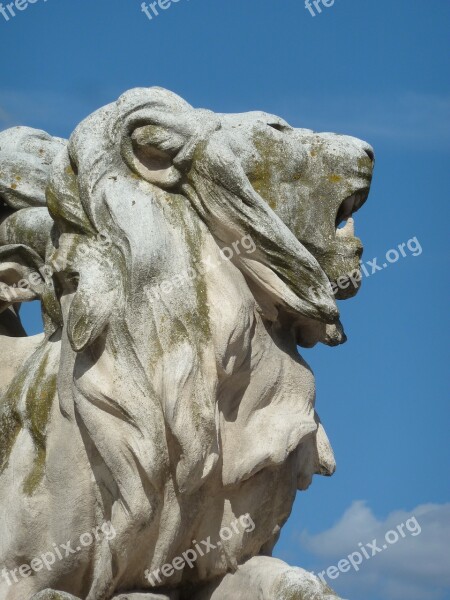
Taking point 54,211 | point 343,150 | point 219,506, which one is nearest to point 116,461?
point 219,506

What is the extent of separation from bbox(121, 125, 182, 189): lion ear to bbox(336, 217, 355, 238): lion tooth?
2.33 ft

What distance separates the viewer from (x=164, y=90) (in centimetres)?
795

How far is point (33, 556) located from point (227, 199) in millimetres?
1603

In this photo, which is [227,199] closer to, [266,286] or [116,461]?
[266,286]

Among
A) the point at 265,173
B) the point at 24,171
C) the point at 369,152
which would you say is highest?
the point at 369,152

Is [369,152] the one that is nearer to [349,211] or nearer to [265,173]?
[349,211]

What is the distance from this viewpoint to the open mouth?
8102 millimetres

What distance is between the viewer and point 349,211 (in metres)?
8.17

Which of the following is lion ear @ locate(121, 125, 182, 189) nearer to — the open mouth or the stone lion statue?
the stone lion statue

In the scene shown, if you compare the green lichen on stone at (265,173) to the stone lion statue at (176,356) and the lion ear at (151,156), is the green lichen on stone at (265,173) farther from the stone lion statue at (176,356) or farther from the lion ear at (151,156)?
the lion ear at (151,156)

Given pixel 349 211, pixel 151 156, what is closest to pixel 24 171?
pixel 151 156

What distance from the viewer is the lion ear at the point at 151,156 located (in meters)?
7.83

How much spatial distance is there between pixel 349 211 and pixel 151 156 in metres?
0.86

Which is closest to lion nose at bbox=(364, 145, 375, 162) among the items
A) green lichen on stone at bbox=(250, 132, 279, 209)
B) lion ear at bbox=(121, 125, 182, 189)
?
green lichen on stone at bbox=(250, 132, 279, 209)
